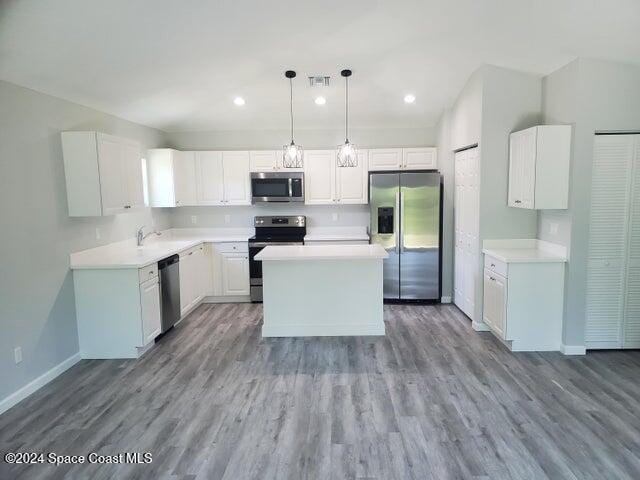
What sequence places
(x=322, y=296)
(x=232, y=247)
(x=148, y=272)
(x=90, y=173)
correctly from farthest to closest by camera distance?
(x=232, y=247) → (x=322, y=296) → (x=148, y=272) → (x=90, y=173)

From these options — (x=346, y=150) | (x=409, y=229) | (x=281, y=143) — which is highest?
(x=281, y=143)

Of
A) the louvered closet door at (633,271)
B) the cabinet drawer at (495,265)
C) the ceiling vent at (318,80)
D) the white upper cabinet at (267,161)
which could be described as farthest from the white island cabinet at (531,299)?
the white upper cabinet at (267,161)

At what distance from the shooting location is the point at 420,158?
5992mm

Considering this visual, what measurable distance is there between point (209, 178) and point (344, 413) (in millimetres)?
4281

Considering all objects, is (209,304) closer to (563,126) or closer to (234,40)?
(234,40)

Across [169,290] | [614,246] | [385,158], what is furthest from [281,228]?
[614,246]

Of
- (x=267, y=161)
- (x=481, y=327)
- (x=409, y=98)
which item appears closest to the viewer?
(x=481, y=327)

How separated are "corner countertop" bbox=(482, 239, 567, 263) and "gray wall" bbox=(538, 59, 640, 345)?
14cm

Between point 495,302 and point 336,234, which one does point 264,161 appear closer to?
point 336,234

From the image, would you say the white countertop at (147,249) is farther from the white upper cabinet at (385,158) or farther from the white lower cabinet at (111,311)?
the white upper cabinet at (385,158)

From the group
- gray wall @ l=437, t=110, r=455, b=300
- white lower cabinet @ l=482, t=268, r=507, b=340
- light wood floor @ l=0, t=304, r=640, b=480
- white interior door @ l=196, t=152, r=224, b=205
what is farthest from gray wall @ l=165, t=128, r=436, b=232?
light wood floor @ l=0, t=304, r=640, b=480

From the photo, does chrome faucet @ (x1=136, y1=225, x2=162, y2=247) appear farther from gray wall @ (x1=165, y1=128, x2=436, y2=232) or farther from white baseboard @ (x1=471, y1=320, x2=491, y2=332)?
white baseboard @ (x1=471, y1=320, x2=491, y2=332)

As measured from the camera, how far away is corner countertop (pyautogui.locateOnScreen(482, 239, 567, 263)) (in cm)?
390

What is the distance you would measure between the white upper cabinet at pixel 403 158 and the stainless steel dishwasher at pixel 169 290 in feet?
10.4
